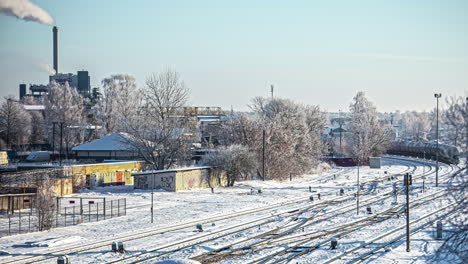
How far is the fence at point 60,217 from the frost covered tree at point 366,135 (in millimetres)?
48118

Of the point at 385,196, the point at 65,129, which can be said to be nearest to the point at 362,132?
the point at 385,196

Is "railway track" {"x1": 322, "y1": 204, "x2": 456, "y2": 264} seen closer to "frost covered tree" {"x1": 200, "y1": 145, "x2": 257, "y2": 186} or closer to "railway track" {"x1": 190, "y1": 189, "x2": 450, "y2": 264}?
"railway track" {"x1": 190, "y1": 189, "x2": 450, "y2": 264}

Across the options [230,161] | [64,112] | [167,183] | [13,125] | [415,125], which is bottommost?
[167,183]

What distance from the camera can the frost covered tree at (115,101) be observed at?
78056 millimetres

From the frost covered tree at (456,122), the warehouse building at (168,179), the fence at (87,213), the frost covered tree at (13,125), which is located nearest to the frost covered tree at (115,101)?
the frost covered tree at (13,125)

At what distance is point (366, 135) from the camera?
7462cm

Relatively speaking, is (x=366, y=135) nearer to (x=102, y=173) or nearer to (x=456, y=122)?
(x=102, y=173)

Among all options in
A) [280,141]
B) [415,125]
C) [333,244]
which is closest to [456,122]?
[333,244]

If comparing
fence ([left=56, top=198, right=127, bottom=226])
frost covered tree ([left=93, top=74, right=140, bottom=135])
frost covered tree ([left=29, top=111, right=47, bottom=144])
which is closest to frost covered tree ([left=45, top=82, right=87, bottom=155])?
frost covered tree ([left=93, top=74, right=140, bottom=135])

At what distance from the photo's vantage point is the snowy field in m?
19.8

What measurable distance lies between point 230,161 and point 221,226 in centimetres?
1983

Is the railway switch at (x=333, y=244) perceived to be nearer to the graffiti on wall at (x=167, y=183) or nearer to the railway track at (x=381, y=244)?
the railway track at (x=381, y=244)

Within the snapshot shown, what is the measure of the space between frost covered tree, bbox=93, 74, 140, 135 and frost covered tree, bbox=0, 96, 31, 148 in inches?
546

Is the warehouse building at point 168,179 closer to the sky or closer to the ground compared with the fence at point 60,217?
closer to the sky
